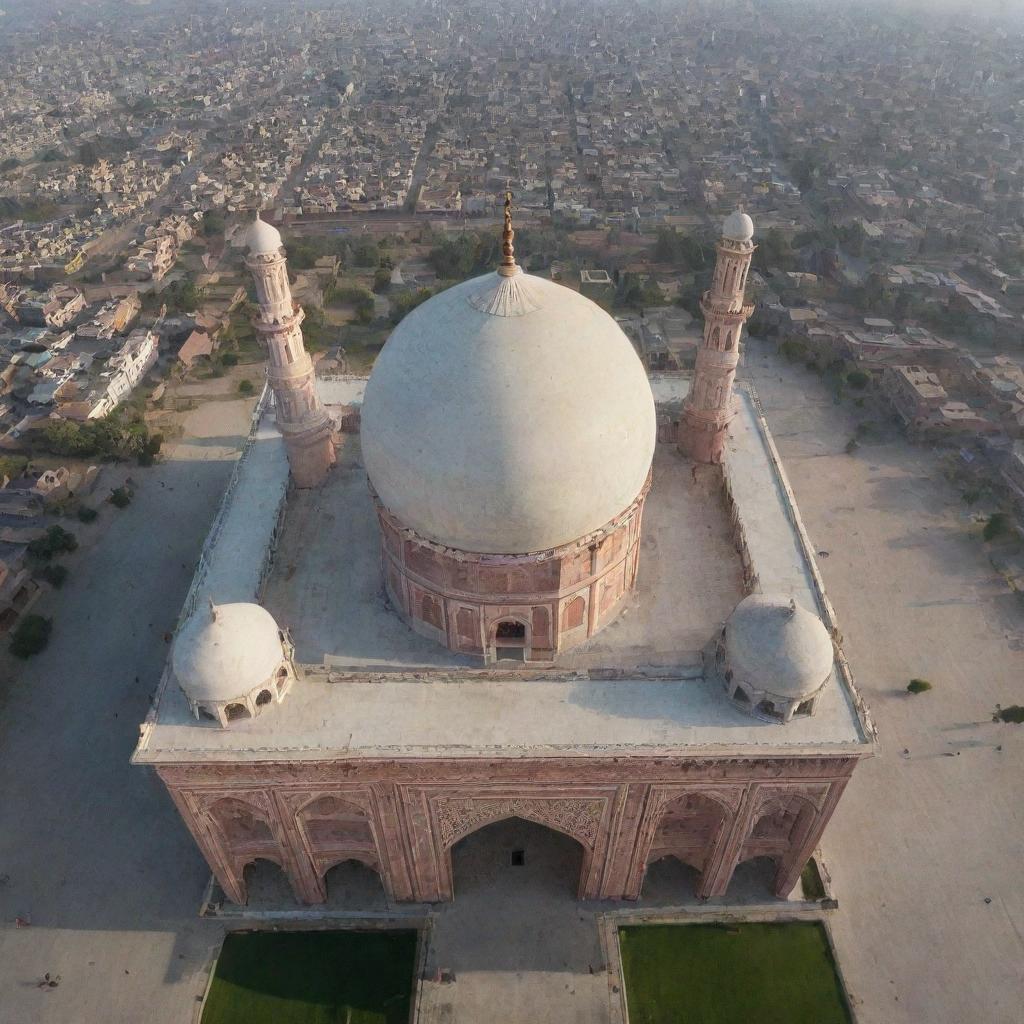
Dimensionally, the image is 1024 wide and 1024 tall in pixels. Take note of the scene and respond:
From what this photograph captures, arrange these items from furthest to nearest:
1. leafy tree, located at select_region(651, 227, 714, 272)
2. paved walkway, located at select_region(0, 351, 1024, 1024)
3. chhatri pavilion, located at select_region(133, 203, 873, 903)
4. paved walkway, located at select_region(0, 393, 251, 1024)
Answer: leafy tree, located at select_region(651, 227, 714, 272)
paved walkway, located at select_region(0, 393, 251, 1024)
paved walkway, located at select_region(0, 351, 1024, 1024)
chhatri pavilion, located at select_region(133, 203, 873, 903)

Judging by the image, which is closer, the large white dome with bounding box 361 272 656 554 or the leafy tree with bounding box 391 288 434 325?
the large white dome with bounding box 361 272 656 554

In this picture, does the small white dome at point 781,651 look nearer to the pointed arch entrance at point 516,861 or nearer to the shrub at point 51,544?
the pointed arch entrance at point 516,861

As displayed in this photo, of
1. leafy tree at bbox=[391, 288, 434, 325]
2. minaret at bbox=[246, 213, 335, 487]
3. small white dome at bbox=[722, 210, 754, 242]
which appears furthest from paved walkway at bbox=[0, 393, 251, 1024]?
small white dome at bbox=[722, 210, 754, 242]

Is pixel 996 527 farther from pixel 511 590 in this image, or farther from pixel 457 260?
pixel 457 260

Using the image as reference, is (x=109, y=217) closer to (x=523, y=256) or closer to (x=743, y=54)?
(x=523, y=256)

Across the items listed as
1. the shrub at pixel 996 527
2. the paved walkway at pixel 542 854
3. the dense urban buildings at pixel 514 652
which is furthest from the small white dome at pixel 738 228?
the shrub at pixel 996 527

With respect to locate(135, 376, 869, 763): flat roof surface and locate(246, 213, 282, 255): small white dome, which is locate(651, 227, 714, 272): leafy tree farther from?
locate(246, 213, 282, 255): small white dome


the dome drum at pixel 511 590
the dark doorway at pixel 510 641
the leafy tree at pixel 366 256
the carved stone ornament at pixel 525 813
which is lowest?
the leafy tree at pixel 366 256
